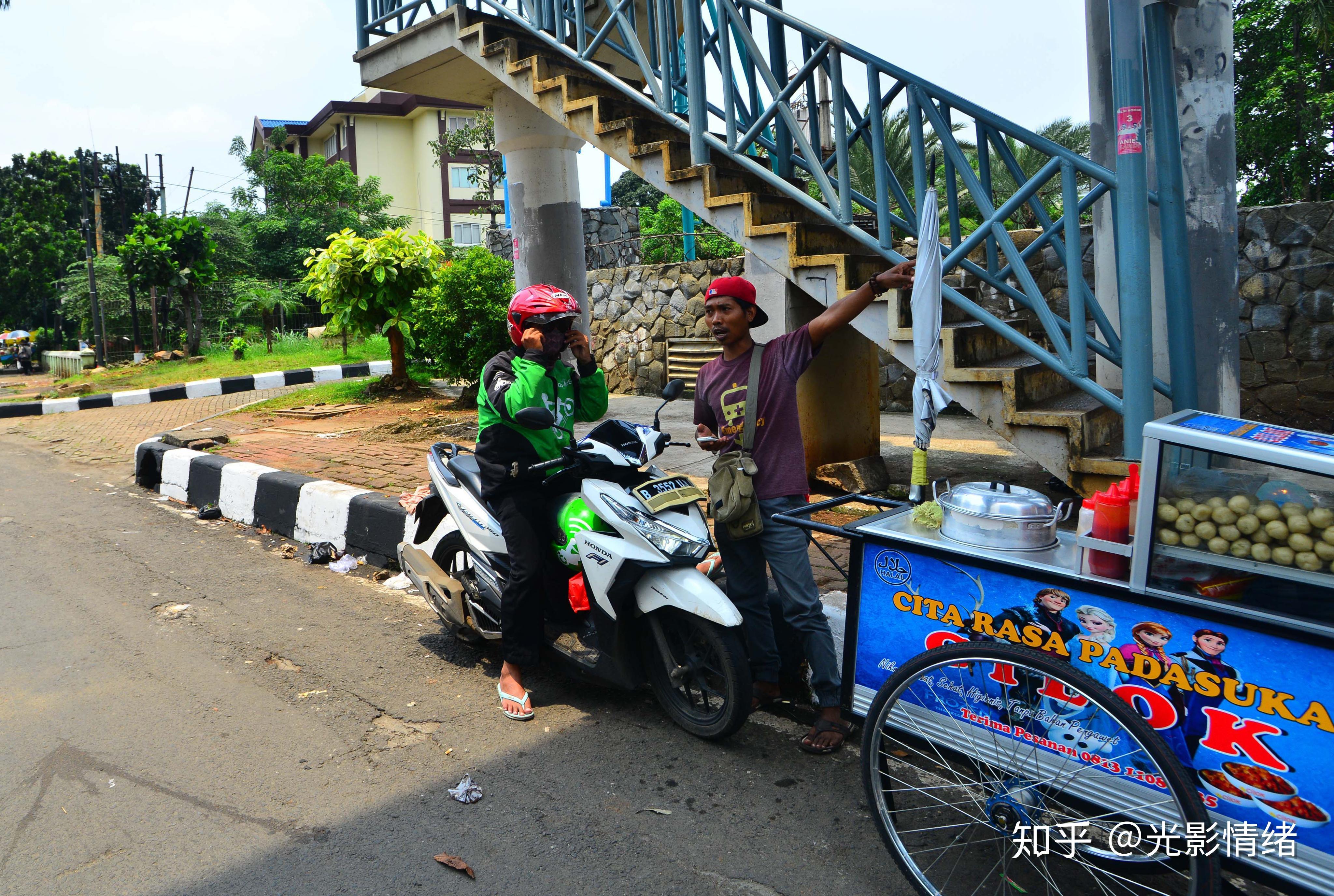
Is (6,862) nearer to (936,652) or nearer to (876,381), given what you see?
(936,652)

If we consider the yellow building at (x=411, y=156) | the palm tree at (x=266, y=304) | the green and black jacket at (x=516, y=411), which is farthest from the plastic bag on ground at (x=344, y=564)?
the yellow building at (x=411, y=156)

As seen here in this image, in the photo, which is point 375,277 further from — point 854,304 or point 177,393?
point 854,304

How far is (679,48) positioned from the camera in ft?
29.1

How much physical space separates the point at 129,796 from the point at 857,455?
488 cm

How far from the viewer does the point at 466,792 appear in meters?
3.21

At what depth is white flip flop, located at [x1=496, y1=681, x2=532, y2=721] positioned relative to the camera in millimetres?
3793

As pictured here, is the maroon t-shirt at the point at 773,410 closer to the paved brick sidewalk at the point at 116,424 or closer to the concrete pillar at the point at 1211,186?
the concrete pillar at the point at 1211,186

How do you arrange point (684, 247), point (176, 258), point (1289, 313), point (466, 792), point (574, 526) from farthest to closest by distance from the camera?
point (176, 258) → point (684, 247) → point (1289, 313) → point (574, 526) → point (466, 792)

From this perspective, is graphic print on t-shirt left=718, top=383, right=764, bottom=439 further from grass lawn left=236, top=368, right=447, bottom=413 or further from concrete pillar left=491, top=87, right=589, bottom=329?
grass lawn left=236, top=368, right=447, bottom=413

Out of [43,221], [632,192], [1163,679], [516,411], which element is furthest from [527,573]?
[43,221]

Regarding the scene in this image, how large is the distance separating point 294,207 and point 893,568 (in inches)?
1455

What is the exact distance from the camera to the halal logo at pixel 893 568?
262 cm

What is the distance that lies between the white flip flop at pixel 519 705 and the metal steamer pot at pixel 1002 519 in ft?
6.59

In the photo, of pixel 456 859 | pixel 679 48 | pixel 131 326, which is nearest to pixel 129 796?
pixel 456 859
